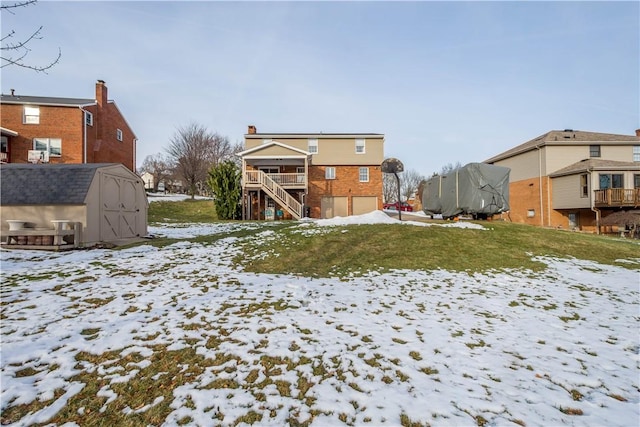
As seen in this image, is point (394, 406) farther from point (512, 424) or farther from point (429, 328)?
point (429, 328)

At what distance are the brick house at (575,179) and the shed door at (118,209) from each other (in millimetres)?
29536

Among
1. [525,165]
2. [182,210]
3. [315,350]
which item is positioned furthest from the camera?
[182,210]

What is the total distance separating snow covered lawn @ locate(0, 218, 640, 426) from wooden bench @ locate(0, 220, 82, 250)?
2.84 m

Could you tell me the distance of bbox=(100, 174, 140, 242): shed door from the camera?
10.9 metres

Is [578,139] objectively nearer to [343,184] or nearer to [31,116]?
[343,184]

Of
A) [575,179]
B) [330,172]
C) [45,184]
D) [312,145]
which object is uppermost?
[312,145]

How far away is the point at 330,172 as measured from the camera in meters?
25.5

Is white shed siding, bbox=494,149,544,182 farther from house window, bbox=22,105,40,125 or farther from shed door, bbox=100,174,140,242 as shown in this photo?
house window, bbox=22,105,40,125

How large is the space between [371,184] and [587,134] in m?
20.3

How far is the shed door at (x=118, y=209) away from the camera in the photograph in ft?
35.8

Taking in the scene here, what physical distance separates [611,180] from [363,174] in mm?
18568

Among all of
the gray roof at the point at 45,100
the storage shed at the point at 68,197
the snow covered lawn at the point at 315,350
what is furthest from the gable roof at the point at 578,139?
the gray roof at the point at 45,100

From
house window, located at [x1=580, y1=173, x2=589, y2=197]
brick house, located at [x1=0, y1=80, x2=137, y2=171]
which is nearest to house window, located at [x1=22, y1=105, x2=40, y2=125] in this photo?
brick house, located at [x1=0, y1=80, x2=137, y2=171]

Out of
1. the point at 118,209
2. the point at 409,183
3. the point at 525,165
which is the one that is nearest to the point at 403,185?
the point at 409,183
